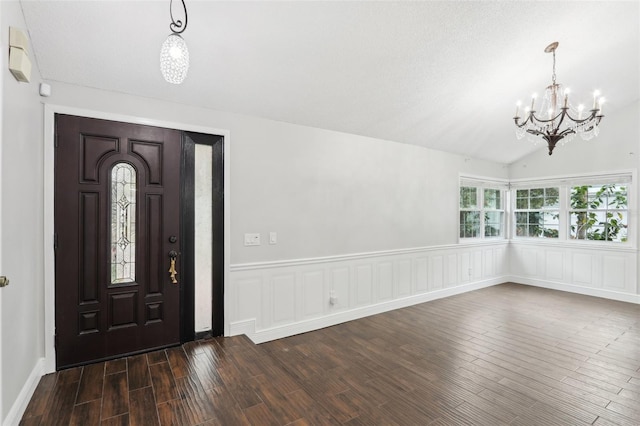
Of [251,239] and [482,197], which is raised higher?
[482,197]

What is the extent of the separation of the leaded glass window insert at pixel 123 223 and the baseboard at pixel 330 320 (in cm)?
114

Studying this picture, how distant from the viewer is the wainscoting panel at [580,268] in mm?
Answer: 5070

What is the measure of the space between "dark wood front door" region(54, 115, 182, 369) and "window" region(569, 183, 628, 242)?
6563 millimetres

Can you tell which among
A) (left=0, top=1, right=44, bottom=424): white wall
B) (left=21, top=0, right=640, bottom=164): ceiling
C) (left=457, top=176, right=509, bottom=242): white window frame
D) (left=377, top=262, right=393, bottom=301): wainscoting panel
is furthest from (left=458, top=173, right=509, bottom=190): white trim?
(left=0, top=1, right=44, bottom=424): white wall

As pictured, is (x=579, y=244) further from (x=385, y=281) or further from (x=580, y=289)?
(x=385, y=281)

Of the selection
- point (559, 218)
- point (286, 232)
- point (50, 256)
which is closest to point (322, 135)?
point (286, 232)

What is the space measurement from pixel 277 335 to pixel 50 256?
220cm

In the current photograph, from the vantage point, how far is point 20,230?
206 centimetres

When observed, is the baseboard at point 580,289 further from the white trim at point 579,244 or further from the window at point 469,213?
the window at point 469,213

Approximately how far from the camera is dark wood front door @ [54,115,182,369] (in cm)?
255

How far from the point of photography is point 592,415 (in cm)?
216

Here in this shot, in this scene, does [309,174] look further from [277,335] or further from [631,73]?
[631,73]

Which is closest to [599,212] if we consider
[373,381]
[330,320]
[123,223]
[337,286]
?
[337,286]

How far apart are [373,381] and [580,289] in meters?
5.10
